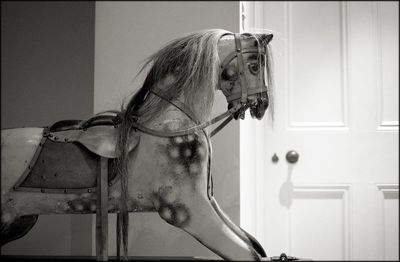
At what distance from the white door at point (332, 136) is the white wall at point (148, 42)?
433 mm

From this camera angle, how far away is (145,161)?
2.73ft

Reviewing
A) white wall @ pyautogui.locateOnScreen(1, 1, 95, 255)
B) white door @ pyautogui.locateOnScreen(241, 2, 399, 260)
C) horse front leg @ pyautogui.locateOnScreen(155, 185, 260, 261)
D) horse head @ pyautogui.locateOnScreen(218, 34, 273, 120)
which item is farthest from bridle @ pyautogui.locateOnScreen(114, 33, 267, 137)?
white door @ pyautogui.locateOnScreen(241, 2, 399, 260)

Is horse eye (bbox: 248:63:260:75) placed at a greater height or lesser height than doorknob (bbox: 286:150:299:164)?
greater

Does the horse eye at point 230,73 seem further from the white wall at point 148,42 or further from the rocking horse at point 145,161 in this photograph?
the white wall at point 148,42

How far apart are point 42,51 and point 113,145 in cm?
49

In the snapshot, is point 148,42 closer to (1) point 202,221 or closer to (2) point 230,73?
(2) point 230,73

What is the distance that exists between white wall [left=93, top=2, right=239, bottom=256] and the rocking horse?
409 mm

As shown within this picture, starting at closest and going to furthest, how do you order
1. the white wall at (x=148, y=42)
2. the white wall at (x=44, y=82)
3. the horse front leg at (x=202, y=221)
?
the horse front leg at (x=202, y=221) → the white wall at (x=44, y=82) → the white wall at (x=148, y=42)

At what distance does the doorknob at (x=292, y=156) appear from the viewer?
1764mm

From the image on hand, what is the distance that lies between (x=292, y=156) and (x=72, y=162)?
1106mm

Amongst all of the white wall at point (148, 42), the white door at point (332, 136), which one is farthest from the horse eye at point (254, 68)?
the white door at point (332, 136)

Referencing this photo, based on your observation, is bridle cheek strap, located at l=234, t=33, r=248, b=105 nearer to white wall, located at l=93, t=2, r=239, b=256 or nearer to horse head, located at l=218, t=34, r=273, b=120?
horse head, located at l=218, t=34, r=273, b=120

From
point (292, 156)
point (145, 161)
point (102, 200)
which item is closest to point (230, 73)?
point (145, 161)

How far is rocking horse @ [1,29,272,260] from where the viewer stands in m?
0.82
